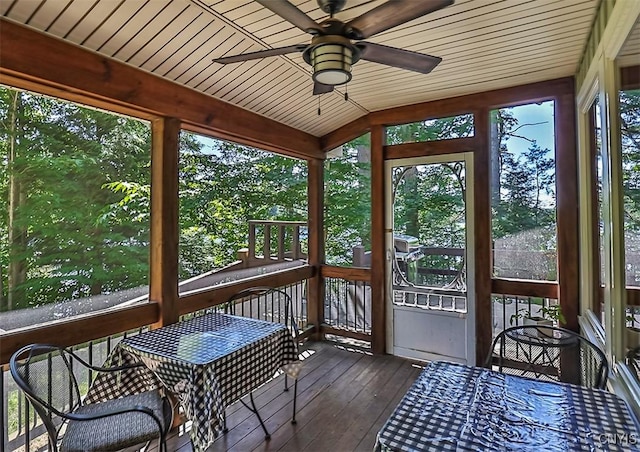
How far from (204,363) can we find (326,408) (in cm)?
144

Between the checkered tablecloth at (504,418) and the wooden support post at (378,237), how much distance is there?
2.54 m

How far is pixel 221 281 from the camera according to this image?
342cm

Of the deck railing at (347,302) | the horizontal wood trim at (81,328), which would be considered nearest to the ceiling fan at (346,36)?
the horizontal wood trim at (81,328)

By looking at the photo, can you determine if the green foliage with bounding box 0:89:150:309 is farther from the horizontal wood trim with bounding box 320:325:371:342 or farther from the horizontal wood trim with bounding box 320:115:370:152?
the horizontal wood trim with bounding box 320:325:371:342

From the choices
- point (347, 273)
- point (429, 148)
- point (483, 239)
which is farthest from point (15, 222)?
point (483, 239)

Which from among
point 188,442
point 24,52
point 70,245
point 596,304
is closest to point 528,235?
point 596,304

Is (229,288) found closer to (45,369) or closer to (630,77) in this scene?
(45,369)

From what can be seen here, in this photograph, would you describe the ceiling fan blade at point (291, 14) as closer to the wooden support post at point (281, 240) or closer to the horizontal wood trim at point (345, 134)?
the horizontal wood trim at point (345, 134)

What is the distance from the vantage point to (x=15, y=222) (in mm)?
2066

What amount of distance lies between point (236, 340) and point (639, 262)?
7.42 feet

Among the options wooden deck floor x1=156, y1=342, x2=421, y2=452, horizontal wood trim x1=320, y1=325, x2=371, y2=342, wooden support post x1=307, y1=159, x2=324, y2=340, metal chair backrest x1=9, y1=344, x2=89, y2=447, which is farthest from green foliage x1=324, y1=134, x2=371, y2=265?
metal chair backrest x1=9, y1=344, x2=89, y2=447

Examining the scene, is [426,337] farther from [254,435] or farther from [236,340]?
[236,340]

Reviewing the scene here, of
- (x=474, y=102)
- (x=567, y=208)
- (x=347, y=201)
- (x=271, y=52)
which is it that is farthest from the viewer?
(x=347, y=201)

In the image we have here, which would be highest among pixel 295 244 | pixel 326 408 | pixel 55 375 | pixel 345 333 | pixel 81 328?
pixel 295 244
